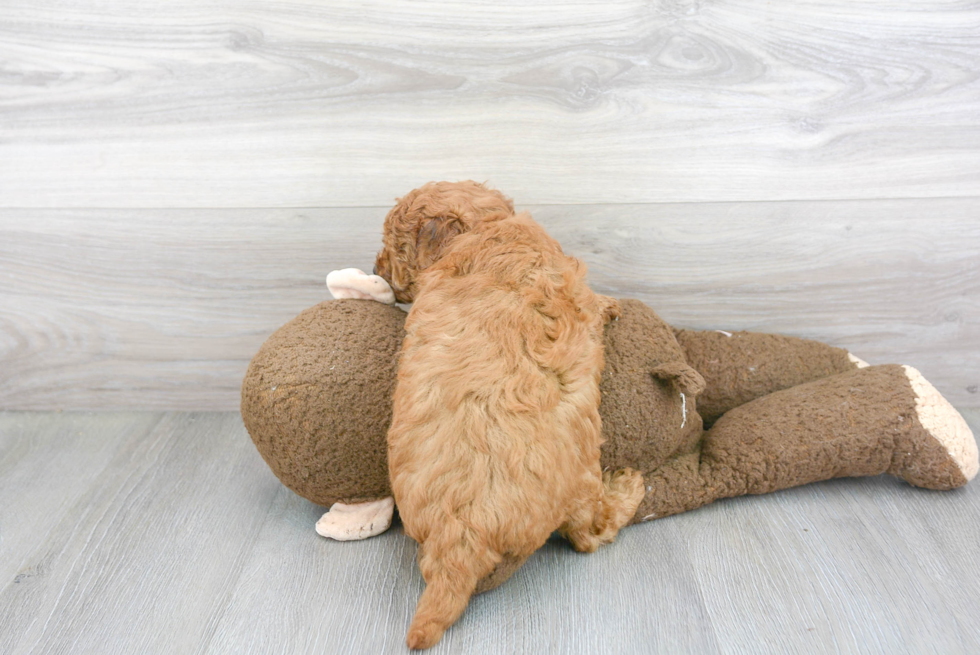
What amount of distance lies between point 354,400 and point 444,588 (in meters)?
0.28

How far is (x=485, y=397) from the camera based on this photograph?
2.49ft

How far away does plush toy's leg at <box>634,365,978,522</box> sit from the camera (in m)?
0.98

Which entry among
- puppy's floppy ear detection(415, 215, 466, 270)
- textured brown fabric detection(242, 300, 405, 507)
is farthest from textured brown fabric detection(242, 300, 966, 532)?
puppy's floppy ear detection(415, 215, 466, 270)

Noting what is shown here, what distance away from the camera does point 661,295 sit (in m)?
1.21

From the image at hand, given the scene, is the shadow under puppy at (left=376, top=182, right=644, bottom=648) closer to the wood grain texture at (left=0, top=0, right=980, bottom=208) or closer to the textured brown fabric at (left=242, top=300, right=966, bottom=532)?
the textured brown fabric at (left=242, top=300, right=966, bottom=532)

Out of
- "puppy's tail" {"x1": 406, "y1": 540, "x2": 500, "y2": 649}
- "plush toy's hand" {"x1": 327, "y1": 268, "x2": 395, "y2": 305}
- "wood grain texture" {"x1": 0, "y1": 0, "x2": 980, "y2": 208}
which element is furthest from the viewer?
"wood grain texture" {"x1": 0, "y1": 0, "x2": 980, "y2": 208}

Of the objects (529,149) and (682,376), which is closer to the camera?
(682,376)

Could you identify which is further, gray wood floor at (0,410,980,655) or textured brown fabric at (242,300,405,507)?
textured brown fabric at (242,300,405,507)

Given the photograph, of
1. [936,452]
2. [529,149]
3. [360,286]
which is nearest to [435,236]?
[360,286]

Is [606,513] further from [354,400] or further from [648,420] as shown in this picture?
[354,400]

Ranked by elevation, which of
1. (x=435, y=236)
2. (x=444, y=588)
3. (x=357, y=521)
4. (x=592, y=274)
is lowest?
(x=357, y=521)

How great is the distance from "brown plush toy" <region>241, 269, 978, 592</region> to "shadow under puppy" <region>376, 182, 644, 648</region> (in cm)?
10

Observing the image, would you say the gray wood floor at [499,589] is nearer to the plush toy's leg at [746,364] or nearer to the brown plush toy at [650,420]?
the brown plush toy at [650,420]

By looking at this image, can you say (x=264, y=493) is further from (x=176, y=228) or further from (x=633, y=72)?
(x=633, y=72)
